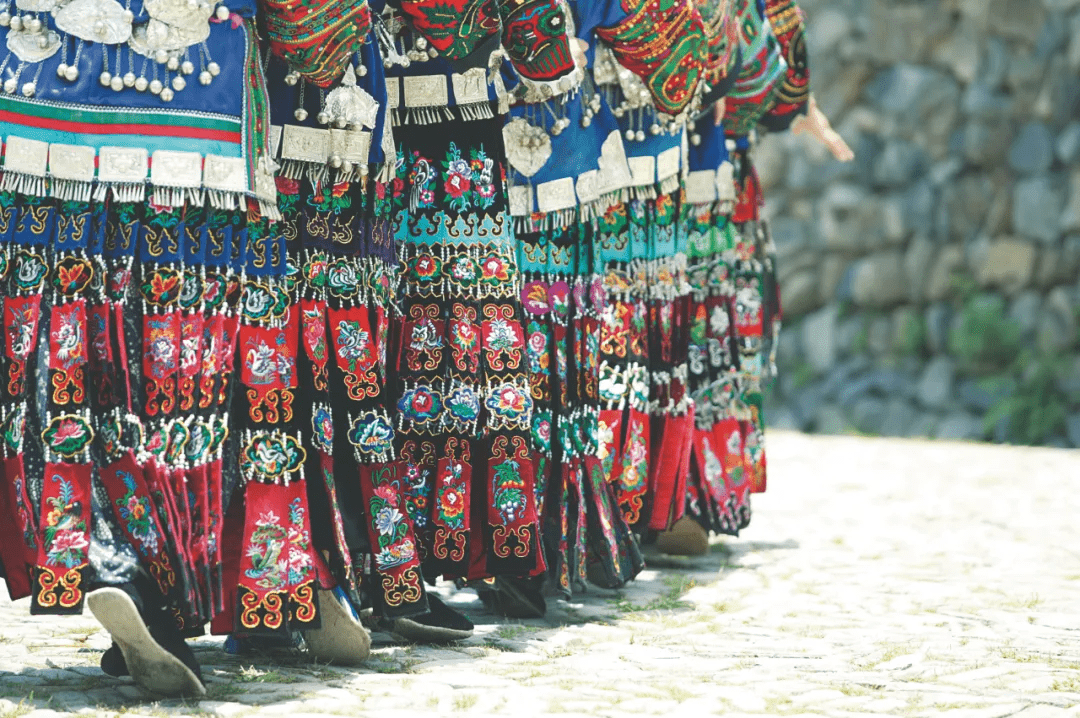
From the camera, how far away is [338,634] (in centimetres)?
329

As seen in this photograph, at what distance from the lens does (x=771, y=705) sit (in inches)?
117

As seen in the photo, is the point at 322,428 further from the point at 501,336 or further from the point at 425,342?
the point at 501,336

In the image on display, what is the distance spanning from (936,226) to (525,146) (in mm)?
7750

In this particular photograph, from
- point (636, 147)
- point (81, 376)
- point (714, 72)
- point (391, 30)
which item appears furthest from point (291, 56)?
point (714, 72)

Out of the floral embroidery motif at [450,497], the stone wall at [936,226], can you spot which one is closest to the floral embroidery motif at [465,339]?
the floral embroidery motif at [450,497]

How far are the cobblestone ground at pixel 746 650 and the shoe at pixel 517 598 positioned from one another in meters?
0.06

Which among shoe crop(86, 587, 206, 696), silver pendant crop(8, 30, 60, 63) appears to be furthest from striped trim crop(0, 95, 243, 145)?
shoe crop(86, 587, 206, 696)

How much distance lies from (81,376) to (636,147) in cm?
203

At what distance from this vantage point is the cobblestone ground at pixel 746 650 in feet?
9.73

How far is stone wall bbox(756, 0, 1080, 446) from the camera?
1055 centimetres

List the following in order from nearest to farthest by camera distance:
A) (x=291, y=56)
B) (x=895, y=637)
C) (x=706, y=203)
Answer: (x=291, y=56)
(x=895, y=637)
(x=706, y=203)

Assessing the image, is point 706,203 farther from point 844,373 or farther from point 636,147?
point 844,373

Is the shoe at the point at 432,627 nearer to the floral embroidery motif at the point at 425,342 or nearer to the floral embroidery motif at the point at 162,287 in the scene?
the floral embroidery motif at the point at 425,342

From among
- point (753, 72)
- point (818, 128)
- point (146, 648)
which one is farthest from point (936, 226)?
point (146, 648)
